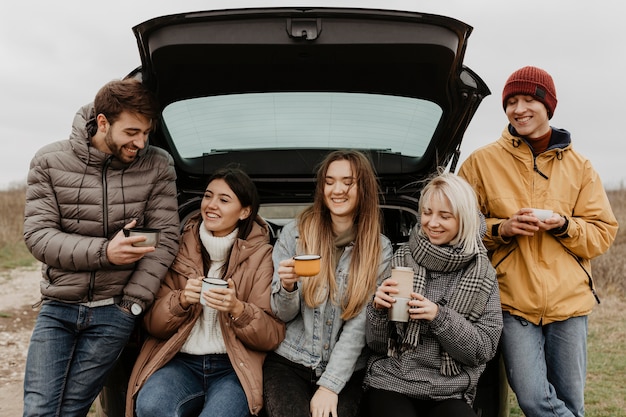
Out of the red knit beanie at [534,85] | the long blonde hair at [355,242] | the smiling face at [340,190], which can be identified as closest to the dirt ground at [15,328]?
the long blonde hair at [355,242]

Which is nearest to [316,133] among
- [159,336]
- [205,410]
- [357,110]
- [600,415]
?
[357,110]

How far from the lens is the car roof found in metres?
1.94

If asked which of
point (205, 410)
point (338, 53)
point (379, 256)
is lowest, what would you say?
point (205, 410)

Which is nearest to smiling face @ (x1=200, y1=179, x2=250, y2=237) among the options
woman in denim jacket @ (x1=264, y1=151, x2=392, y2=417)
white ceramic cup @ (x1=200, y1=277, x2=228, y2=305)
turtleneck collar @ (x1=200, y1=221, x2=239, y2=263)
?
turtleneck collar @ (x1=200, y1=221, x2=239, y2=263)

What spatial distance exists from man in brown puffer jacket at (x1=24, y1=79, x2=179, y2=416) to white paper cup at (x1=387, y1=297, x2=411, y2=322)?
2.84 ft

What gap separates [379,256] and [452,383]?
20.9 inches

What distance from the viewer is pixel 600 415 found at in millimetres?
3477

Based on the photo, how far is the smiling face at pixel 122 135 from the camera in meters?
2.06

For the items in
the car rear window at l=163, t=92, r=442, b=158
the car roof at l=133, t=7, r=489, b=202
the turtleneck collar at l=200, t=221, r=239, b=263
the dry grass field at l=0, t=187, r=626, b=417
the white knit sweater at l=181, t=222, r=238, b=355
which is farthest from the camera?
the dry grass field at l=0, t=187, r=626, b=417

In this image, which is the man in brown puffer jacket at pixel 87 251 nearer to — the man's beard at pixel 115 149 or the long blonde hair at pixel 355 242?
the man's beard at pixel 115 149

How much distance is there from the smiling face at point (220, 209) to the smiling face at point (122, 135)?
0.37m

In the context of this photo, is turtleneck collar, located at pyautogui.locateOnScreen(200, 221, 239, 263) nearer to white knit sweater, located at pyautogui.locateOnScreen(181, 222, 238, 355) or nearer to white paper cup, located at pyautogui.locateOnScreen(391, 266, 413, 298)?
white knit sweater, located at pyautogui.locateOnScreen(181, 222, 238, 355)

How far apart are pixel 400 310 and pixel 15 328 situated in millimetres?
5424

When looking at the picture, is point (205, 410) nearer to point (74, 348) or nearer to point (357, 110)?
point (74, 348)
